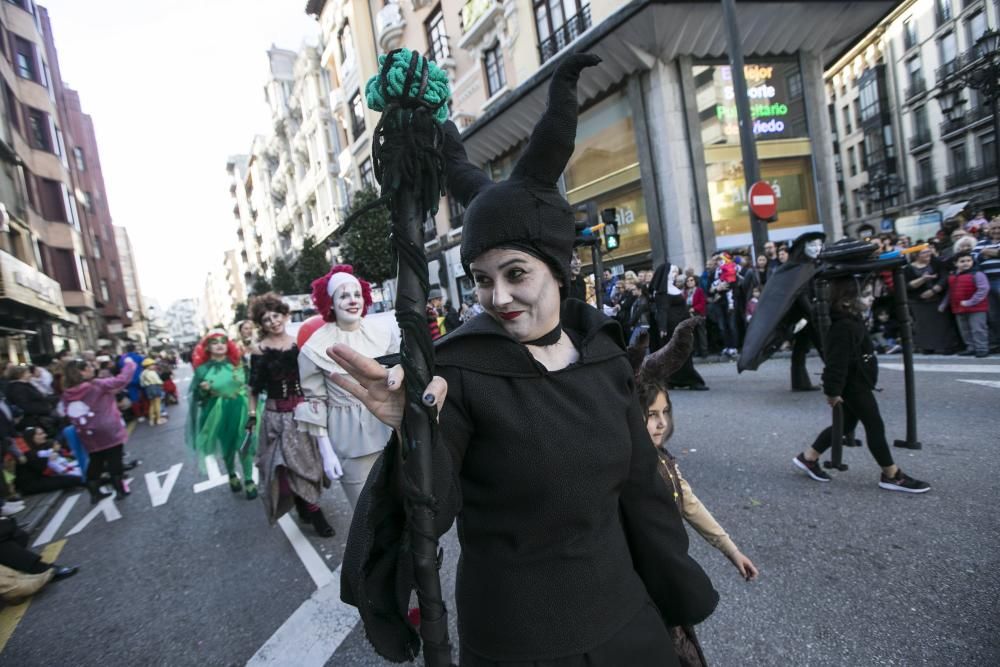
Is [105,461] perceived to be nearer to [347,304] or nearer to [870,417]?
[347,304]

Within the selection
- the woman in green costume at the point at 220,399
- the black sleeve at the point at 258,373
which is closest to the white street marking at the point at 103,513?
the woman in green costume at the point at 220,399

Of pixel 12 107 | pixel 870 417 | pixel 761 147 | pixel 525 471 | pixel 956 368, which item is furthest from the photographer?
pixel 12 107

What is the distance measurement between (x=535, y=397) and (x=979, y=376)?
7462 mm

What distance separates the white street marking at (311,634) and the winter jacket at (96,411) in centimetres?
437

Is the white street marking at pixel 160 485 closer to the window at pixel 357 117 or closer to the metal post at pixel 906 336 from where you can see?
the metal post at pixel 906 336

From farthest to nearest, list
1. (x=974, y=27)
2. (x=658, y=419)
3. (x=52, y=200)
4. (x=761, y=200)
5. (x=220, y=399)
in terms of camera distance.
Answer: (x=974, y=27) < (x=52, y=200) < (x=761, y=200) < (x=220, y=399) < (x=658, y=419)

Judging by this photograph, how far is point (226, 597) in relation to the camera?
361cm

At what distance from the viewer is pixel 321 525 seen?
14.6 ft

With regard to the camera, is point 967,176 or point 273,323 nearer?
point 273,323

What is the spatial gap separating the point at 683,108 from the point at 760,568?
14.3 meters

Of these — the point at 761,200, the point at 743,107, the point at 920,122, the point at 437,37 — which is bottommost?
the point at 761,200

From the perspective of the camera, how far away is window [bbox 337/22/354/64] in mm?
27656

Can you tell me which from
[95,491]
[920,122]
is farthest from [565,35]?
[920,122]

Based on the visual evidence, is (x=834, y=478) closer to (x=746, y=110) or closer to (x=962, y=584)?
(x=962, y=584)
